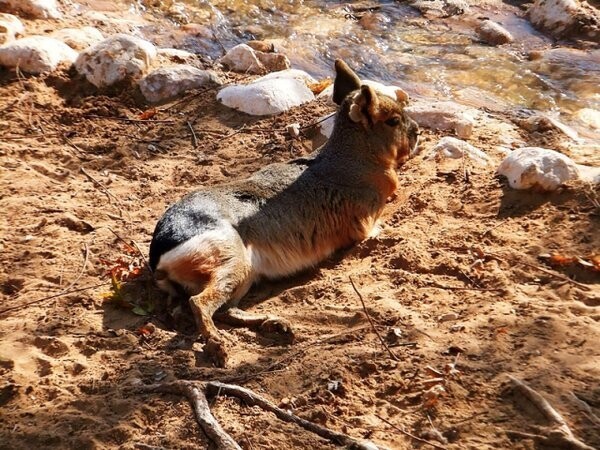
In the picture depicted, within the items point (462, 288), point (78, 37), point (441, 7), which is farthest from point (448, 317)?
point (441, 7)

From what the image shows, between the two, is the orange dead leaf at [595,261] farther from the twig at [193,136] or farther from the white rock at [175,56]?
the white rock at [175,56]

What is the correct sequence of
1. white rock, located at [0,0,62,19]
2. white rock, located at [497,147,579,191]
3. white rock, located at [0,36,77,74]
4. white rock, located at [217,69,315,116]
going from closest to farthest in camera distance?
white rock, located at [497,147,579,191] → white rock, located at [217,69,315,116] → white rock, located at [0,36,77,74] → white rock, located at [0,0,62,19]

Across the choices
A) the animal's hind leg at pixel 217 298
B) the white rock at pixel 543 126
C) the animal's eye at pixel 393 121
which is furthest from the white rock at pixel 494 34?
the animal's hind leg at pixel 217 298

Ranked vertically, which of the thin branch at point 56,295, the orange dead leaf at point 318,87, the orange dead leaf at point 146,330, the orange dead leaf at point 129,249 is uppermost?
the orange dead leaf at point 318,87

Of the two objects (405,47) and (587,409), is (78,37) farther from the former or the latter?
(587,409)

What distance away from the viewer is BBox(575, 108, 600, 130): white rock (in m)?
8.08

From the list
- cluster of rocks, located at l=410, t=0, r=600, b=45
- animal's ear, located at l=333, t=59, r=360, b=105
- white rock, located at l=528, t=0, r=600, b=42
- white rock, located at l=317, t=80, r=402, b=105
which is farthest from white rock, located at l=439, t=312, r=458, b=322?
white rock, located at l=528, t=0, r=600, b=42

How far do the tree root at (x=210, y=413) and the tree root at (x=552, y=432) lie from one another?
76 centimetres

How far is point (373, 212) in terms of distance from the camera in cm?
575

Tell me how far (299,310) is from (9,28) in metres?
5.54

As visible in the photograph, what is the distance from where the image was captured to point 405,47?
10.7 metres

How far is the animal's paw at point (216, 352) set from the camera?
3988 millimetres

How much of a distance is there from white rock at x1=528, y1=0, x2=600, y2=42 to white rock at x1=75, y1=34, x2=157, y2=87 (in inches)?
272

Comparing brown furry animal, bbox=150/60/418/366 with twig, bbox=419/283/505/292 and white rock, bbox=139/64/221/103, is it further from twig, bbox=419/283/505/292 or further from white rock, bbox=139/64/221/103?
white rock, bbox=139/64/221/103
